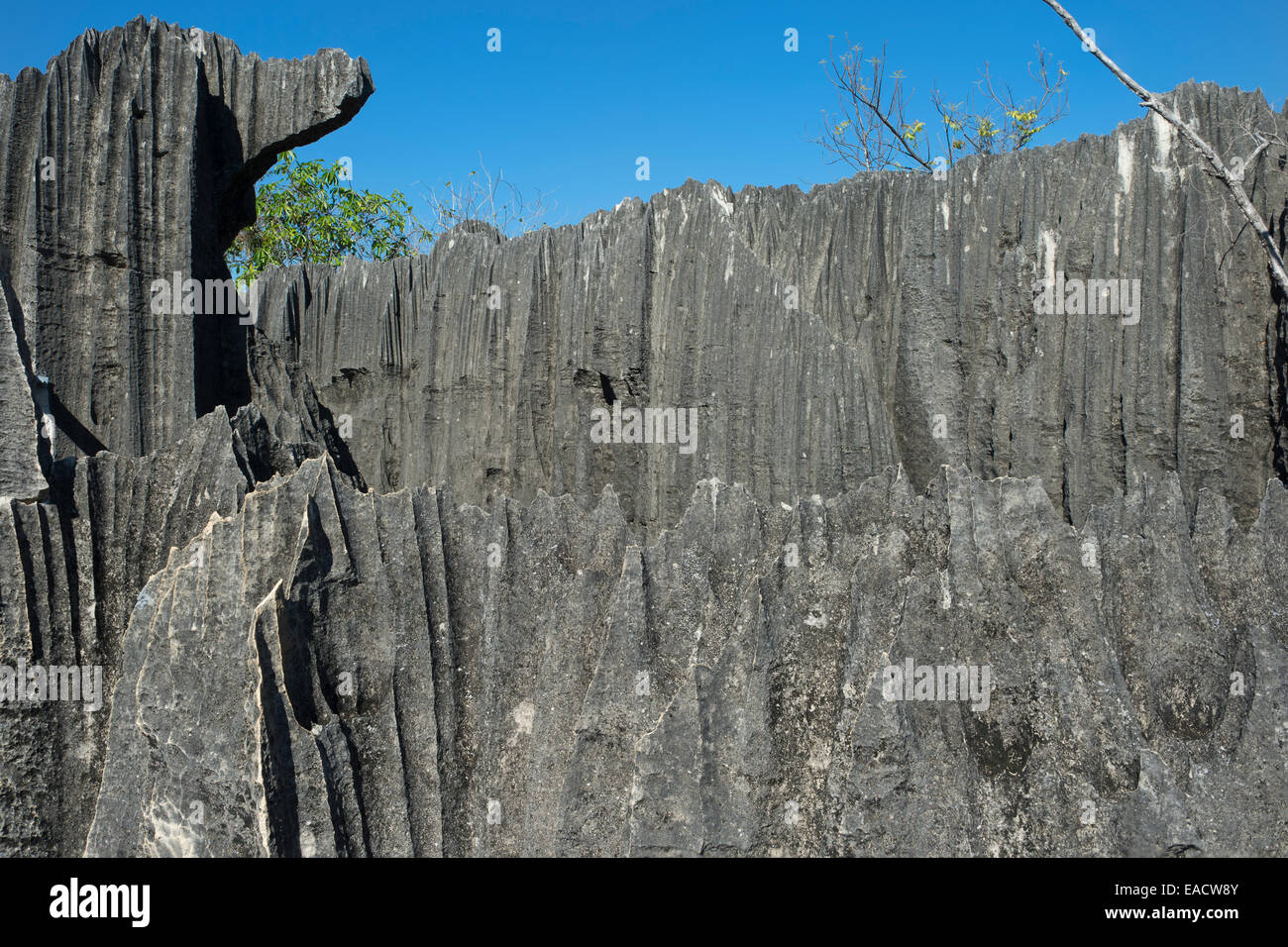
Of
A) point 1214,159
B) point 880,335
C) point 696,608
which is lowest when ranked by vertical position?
point 696,608

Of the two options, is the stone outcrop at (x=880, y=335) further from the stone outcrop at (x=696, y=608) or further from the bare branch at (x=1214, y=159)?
the bare branch at (x=1214, y=159)

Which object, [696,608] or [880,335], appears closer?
[696,608]

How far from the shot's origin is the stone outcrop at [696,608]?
14.7ft

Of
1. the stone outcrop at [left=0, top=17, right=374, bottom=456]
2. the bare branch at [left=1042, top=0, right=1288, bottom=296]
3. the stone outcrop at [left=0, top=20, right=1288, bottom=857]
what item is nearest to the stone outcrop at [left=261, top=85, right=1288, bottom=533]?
the stone outcrop at [left=0, top=20, right=1288, bottom=857]

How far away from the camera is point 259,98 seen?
27.1ft

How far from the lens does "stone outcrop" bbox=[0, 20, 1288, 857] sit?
14.7 feet

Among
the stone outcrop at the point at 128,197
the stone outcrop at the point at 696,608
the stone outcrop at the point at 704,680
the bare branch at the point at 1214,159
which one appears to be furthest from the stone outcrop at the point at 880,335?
the stone outcrop at the point at 128,197

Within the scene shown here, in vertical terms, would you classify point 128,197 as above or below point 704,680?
above

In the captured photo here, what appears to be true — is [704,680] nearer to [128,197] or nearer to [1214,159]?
[1214,159]

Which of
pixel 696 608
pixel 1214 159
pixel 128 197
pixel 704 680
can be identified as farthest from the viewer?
pixel 128 197

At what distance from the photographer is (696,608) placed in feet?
16.6

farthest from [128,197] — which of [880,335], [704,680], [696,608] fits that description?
[880,335]
